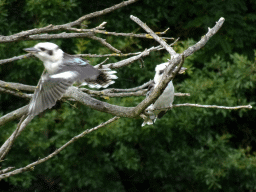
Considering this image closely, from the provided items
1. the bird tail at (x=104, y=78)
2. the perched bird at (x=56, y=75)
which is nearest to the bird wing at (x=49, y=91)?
the perched bird at (x=56, y=75)

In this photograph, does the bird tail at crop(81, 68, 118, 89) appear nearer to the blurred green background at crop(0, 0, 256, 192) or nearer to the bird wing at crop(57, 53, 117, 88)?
the bird wing at crop(57, 53, 117, 88)

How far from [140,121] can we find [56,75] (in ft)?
9.53

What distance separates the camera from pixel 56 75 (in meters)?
1.87

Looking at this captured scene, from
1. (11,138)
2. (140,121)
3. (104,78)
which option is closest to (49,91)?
(11,138)

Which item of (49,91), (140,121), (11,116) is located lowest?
(140,121)

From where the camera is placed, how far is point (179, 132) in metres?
5.03

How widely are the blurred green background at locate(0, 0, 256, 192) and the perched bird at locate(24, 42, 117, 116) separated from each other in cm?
231

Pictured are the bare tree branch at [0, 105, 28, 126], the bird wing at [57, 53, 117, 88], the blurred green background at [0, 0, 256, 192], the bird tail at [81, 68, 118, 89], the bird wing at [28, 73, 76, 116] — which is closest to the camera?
the bird wing at [28, 73, 76, 116]

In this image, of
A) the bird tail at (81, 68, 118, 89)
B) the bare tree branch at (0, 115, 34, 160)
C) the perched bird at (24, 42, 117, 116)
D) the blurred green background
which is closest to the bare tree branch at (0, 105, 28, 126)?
the bare tree branch at (0, 115, 34, 160)

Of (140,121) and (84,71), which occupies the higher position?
(84,71)

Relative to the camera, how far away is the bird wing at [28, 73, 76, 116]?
1.74 meters

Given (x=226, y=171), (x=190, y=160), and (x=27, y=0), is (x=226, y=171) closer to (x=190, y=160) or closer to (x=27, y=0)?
(x=190, y=160)

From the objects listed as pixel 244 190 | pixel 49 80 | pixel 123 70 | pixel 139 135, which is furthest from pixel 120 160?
pixel 49 80

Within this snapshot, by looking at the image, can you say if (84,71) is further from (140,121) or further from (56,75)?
(140,121)
